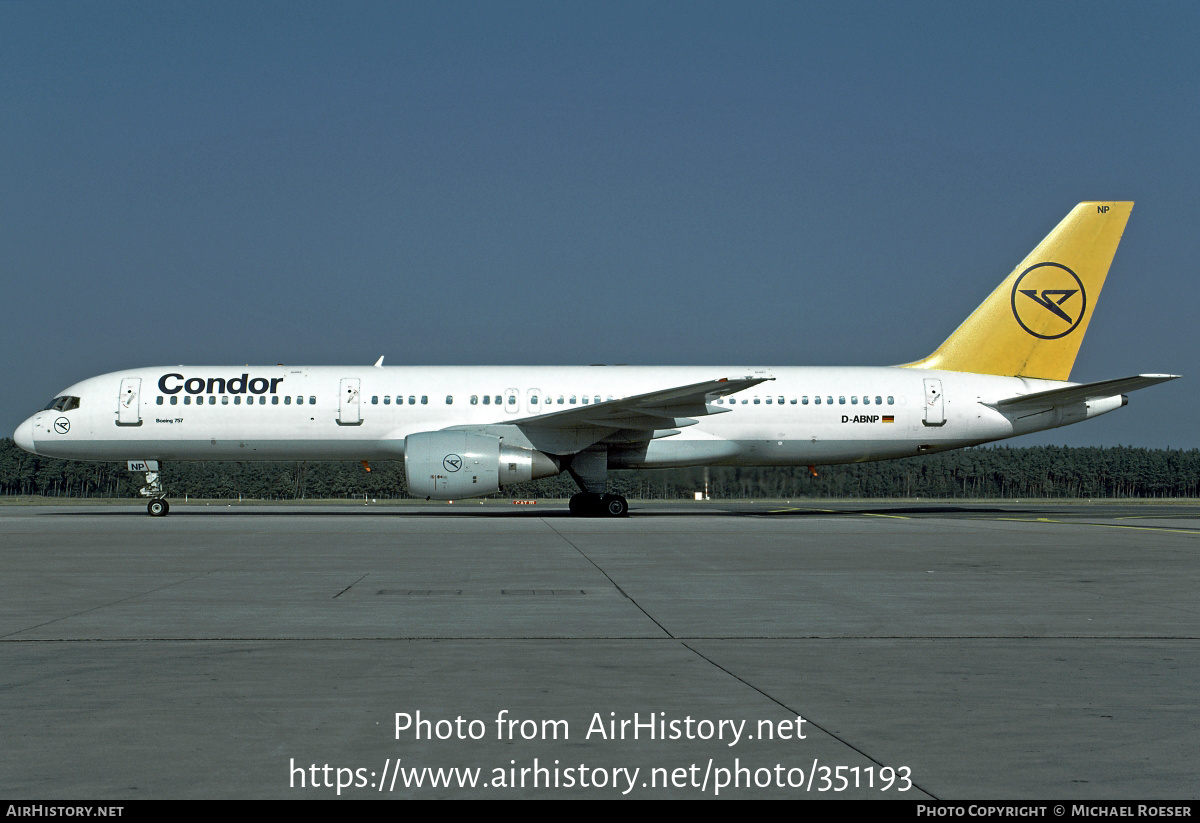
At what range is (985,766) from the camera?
433 centimetres

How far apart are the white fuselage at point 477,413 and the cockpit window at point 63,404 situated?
0.42 feet

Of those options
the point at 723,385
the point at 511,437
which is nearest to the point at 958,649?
the point at 723,385

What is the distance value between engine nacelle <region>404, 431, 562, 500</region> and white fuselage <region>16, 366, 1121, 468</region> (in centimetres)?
164

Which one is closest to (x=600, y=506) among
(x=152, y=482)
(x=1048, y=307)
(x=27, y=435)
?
(x=152, y=482)

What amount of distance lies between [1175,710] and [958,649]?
2035 millimetres

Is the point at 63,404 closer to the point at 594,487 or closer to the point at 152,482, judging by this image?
the point at 152,482

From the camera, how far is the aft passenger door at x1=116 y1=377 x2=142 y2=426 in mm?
28141

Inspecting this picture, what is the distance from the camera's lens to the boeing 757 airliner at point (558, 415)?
1096 inches

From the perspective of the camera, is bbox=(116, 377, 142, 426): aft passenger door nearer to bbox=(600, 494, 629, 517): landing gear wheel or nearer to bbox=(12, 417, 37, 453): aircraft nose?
bbox=(12, 417, 37, 453): aircraft nose

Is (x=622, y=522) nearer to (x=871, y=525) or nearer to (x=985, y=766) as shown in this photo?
(x=871, y=525)

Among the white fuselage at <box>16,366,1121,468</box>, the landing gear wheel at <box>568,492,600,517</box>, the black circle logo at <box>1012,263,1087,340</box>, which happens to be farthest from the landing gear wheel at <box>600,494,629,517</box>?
the black circle logo at <box>1012,263,1087,340</box>

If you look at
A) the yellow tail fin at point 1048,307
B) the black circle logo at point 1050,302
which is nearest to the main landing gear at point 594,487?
the yellow tail fin at point 1048,307
